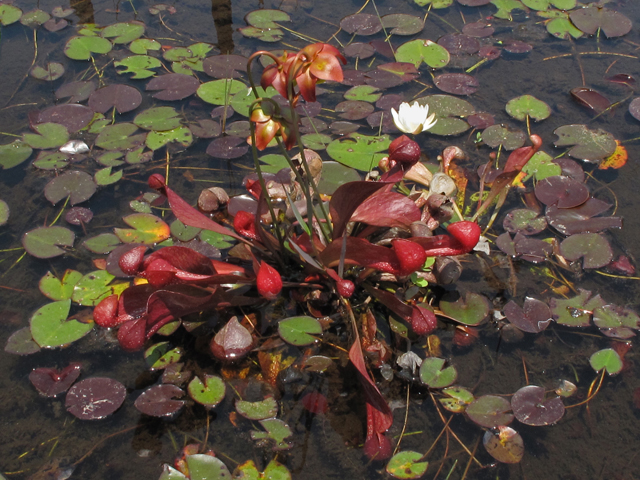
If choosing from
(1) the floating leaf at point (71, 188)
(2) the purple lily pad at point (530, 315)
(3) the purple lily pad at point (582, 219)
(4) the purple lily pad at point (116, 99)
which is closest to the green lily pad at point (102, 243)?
(1) the floating leaf at point (71, 188)

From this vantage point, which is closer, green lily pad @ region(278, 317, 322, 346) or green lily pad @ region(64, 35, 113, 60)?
green lily pad @ region(278, 317, 322, 346)

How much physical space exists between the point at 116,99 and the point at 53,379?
5.66 ft

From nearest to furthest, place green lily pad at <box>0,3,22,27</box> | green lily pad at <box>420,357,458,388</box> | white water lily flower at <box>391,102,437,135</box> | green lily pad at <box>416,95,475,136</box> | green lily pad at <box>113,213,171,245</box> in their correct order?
green lily pad at <box>420,357,458,388</box>
white water lily flower at <box>391,102,437,135</box>
green lily pad at <box>113,213,171,245</box>
green lily pad at <box>416,95,475,136</box>
green lily pad at <box>0,3,22,27</box>

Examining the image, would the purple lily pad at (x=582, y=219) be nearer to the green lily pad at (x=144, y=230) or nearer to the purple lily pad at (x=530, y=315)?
the purple lily pad at (x=530, y=315)

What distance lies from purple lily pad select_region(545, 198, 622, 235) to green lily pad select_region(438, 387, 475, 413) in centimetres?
95

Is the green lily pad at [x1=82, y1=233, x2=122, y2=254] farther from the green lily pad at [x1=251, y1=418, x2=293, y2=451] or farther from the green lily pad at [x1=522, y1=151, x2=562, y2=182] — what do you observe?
the green lily pad at [x1=522, y1=151, x2=562, y2=182]

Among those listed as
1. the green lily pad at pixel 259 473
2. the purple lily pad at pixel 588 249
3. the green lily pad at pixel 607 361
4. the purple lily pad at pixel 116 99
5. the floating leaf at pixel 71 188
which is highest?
the purple lily pad at pixel 116 99

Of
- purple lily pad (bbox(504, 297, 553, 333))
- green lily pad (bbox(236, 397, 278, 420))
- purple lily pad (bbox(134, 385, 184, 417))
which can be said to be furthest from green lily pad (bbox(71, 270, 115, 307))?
purple lily pad (bbox(504, 297, 553, 333))

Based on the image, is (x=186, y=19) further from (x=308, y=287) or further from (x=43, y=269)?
(x=308, y=287)

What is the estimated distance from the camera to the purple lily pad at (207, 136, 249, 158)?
105 inches

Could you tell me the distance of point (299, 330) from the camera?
195cm

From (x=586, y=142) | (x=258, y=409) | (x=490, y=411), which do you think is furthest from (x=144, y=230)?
(x=586, y=142)

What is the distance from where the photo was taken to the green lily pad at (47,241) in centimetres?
225

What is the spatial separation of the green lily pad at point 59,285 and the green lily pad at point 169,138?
2.76 ft
